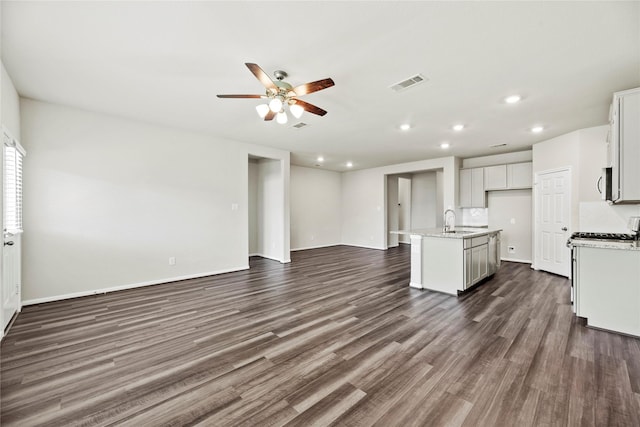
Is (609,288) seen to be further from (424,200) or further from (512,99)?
(424,200)

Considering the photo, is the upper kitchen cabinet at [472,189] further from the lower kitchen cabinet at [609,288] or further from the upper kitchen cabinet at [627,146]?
the lower kitchen cabinet at [609,288]

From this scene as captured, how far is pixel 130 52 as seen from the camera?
7.96 ft

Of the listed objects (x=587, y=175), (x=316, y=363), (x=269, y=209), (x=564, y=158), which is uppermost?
(x=564, y=158)

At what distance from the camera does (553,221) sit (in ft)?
16.7

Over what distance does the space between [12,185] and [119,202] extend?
45.8 inches

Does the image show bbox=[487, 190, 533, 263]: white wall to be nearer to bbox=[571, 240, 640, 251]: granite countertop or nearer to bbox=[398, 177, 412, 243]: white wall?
bbox=[398, 177, 412, 243]: white wall

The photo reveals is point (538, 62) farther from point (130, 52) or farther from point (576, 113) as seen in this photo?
point (130, 52)

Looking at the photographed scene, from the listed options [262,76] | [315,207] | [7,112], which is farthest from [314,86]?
[315,207]

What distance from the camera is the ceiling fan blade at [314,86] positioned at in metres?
2.41

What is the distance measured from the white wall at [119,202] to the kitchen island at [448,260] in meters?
3.59

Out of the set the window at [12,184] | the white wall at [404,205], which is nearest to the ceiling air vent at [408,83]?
the window at [12,184]

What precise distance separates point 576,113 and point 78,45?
20.1 feet

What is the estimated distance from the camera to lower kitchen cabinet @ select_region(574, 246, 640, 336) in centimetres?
264

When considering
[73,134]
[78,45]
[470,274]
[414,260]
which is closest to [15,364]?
[78,45]
